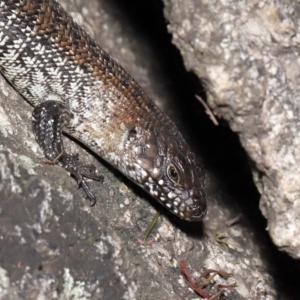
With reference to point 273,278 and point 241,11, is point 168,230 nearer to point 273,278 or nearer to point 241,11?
point 273,278

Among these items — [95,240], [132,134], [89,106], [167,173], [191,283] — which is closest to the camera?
[95,240]

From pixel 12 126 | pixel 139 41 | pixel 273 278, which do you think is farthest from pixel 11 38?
pixel 273 278

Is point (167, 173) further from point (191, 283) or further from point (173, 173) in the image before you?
point (191, 283)

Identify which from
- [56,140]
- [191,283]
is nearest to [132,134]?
[56,140]

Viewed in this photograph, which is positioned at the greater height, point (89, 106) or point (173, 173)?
point (173, 173)

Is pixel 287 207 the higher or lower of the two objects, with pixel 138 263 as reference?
higher

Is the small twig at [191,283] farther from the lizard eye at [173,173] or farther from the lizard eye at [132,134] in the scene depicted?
the lizard eye at [132,134]

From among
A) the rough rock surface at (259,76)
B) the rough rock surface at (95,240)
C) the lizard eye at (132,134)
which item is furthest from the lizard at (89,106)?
the rough rock surface at (259,76)
